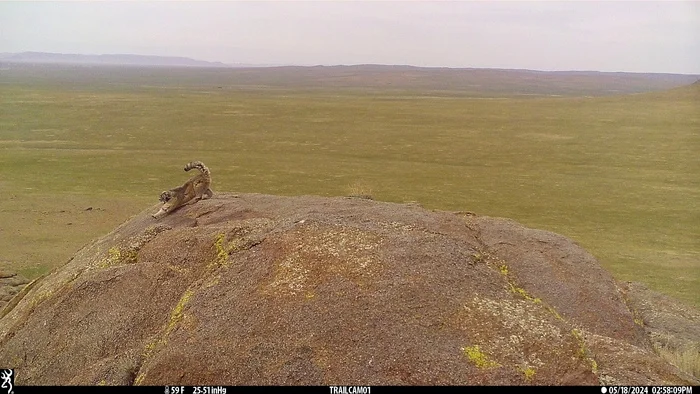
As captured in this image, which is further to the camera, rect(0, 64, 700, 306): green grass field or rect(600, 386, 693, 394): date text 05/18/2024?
rect(0, 64, 700, 306): green grass field

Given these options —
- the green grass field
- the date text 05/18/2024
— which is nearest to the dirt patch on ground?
the date text 05/18/2024

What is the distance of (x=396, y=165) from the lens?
4784 cm

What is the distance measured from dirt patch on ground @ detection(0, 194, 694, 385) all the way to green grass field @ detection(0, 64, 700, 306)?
11481 millimetres

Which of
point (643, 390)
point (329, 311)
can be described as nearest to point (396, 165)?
point (329, 311)

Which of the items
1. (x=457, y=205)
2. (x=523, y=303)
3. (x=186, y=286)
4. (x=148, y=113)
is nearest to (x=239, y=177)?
(x=457, y=205)

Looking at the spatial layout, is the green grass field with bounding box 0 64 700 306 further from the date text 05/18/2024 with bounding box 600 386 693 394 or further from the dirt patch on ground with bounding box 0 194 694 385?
the date text 05/18/2024 with bounding box 600 386 693 394

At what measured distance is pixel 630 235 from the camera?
29188 millimetres

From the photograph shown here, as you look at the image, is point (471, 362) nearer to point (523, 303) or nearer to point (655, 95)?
point (523, 303)

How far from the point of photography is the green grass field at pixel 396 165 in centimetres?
2878

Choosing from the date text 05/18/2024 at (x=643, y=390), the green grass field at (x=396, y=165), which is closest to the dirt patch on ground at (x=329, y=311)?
the date text 05/18/2024 at (x=643, y=390)

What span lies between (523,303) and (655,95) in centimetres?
10020

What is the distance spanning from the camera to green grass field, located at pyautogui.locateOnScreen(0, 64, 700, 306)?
94.4 ft

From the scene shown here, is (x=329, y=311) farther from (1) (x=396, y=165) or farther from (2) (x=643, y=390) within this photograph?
(1) (x=396, y=165)

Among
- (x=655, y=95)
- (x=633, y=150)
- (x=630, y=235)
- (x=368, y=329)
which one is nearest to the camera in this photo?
(x=368, y=329)
